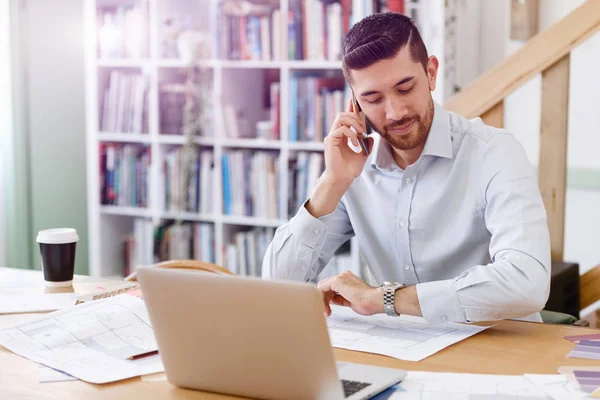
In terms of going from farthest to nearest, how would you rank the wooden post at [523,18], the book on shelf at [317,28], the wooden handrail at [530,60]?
the book on shelf at [317,28]
the wooden post at [523,18]
the wooden handrail at [530,60]

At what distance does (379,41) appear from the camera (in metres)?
1.83

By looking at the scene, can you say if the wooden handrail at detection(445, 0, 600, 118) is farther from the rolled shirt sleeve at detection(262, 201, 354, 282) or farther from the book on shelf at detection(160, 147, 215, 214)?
the book on shelf at detection(160, 147, 215, 214)

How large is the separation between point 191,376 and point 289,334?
216 mm

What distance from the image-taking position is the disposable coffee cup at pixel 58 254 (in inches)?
75.5

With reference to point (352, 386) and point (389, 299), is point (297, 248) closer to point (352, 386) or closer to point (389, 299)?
point (389, 299)

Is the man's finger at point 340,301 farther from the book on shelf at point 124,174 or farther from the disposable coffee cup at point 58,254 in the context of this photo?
the book on shelf at point 124,174

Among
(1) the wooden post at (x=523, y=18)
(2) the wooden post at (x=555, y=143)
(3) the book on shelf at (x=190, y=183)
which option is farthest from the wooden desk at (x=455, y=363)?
(3) the book on shelf at (x=190, y=183)

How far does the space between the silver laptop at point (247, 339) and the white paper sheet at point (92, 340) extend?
0.14 meters

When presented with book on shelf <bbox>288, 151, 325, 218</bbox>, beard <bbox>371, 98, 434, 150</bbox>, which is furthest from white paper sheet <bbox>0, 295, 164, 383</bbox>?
book on shelf <bbox>288, 151, 325, 218</bbox>

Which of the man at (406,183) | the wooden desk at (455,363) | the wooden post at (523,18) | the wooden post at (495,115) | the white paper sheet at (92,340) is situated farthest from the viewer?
the wooden post at (523,18)

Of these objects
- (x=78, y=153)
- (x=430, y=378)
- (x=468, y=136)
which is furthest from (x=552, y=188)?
(x=78, y=153)

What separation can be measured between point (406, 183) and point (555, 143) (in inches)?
30.2

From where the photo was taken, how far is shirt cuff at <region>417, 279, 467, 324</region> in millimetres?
1546

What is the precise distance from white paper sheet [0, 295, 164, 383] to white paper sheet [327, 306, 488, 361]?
339mm
